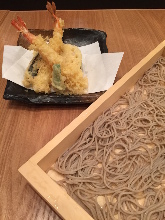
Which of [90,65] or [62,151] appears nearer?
[62,151]

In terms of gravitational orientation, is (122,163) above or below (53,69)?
below

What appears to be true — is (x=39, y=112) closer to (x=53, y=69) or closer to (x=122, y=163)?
(x=53, y=69)

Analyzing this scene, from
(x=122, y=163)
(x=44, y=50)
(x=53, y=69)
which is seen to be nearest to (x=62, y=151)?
(x=122, y=163)

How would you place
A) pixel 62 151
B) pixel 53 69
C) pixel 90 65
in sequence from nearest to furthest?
pixel 62 151
pixel 53 69
pixel 90 65

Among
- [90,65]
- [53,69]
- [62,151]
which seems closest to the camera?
[62,151]
